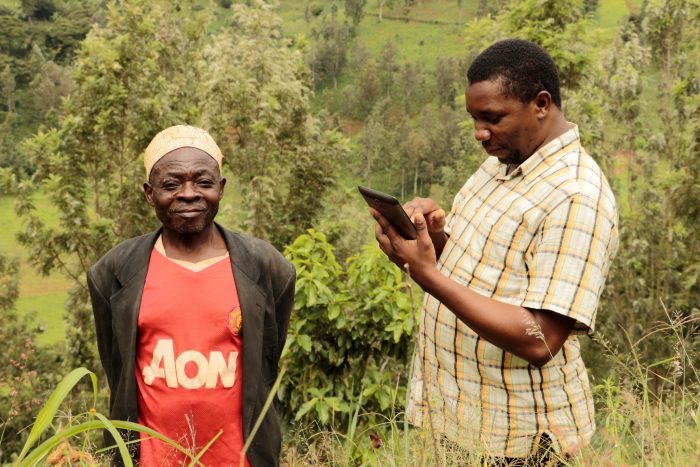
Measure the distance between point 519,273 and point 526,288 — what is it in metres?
0.09

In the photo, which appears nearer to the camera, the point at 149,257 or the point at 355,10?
the point at 149,257

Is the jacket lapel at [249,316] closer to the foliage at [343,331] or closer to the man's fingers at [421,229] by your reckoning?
the man's fingers at [421,229]

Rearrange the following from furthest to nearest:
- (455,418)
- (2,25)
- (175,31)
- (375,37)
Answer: (375,37)
(2,25)
(175,31)
(455,418)

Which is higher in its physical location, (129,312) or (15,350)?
(129,312)

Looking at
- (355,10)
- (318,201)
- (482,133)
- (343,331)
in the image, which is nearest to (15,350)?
Result: (318,201)

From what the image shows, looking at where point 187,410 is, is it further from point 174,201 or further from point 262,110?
point 262,110

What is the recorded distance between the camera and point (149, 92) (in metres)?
11.3

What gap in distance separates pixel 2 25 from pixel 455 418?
6367 cm

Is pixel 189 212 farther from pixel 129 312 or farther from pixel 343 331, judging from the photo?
pixel 343 331

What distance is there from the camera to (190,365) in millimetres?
2164

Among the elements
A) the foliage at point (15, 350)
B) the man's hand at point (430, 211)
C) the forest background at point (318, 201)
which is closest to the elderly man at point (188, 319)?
the forest background at point (318, 201)

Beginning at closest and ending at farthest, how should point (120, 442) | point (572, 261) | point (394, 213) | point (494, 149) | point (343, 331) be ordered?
1. point (120, 442)
2. point (572, 261)
3. point (394, 213)
4. point (494, 149)
5. point (343, 331)

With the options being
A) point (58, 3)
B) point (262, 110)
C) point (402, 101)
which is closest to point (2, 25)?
point (58, 3)

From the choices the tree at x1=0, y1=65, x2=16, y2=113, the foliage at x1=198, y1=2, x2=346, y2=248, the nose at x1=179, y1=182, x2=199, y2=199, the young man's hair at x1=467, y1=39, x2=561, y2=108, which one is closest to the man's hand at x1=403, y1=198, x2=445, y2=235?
the young man's hair at x1=467, y1=39, x2=561, y2=108
